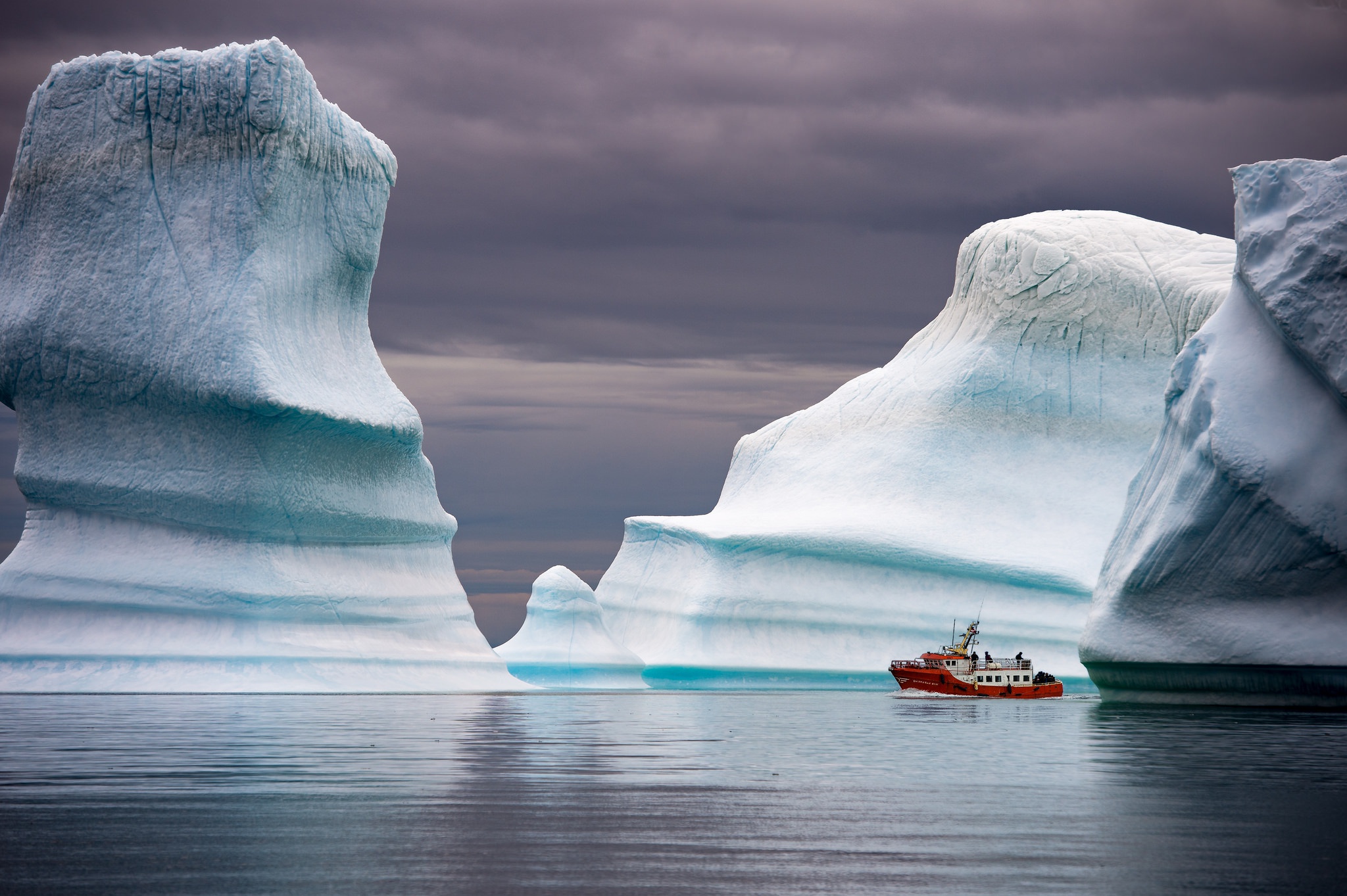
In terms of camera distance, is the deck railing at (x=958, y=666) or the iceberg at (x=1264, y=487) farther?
the deck railing at (x=958, y=666)

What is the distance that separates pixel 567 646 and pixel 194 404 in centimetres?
1671

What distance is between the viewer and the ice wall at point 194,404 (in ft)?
97.2

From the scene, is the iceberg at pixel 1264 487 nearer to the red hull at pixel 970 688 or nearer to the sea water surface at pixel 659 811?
the sea water surface at pixel 659 811

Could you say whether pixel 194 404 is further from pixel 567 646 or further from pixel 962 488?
pixel 962 488

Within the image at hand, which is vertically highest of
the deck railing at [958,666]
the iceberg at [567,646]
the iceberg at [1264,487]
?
the iceberg at [1264,487]

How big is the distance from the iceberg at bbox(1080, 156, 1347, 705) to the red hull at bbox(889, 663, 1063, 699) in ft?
27.5

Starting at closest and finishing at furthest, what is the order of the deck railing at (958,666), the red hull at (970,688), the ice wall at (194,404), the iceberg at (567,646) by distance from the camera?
the ice wall at (194,404)
the red hull at (970,688)
the deck railing at (958,666)
the iceberg at (567,646)

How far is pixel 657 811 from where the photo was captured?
30.2ft

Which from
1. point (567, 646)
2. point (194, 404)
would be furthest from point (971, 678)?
point (194, 404)

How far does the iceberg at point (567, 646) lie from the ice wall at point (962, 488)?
1.96 meters

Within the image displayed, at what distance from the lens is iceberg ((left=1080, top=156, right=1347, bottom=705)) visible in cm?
2439

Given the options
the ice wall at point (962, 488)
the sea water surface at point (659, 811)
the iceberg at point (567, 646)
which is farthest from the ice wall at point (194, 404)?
the ice wall at point (962, 488)

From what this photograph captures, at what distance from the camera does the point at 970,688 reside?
35406 millimetres

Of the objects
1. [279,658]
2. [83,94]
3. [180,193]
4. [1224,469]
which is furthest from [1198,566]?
[83,94]
